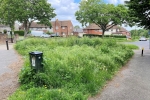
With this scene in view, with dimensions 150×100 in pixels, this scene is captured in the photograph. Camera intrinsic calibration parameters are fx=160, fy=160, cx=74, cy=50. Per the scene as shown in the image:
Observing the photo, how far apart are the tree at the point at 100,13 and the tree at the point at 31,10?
27.1 ft

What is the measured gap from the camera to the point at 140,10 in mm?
13305

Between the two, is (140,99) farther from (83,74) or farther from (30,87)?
(30,87)

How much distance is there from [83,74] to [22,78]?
2.18 m

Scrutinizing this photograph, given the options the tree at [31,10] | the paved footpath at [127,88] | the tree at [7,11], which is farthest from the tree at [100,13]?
the paved footpath at [127,88]

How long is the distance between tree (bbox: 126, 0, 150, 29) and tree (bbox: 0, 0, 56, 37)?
79.0ft

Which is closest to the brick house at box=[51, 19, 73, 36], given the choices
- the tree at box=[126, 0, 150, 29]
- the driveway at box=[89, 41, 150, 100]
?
the tree at box=[126, 0, 150, 29]

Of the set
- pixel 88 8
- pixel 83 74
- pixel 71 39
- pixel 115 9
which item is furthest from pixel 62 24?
pixel 83 74

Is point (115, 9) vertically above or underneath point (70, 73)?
above

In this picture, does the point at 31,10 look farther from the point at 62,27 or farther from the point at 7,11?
the point at 62,27

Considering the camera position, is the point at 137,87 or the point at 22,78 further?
the point at 137,87

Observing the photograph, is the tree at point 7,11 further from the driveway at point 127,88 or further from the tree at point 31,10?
the driveway at point 127,88

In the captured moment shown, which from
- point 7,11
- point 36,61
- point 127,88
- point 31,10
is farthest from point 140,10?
point 7,11

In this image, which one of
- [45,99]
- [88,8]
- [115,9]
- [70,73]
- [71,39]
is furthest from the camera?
[88,8]

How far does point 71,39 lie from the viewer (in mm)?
14359
